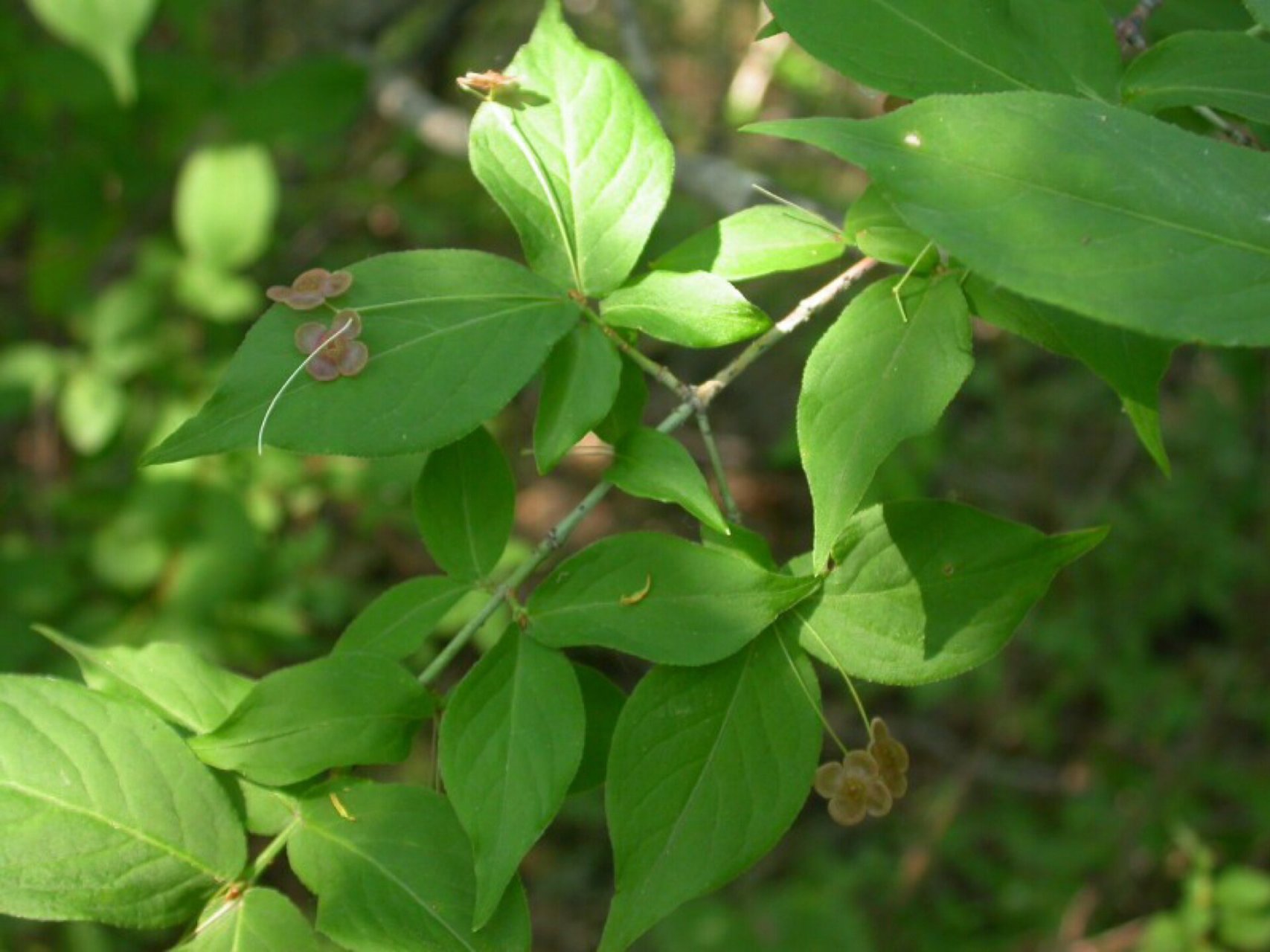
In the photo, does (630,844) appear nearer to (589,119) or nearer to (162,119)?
(589,119)

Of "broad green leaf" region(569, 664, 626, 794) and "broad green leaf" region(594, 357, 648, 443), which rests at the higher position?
"broad green leaf" region(594, 357, 648, 443)

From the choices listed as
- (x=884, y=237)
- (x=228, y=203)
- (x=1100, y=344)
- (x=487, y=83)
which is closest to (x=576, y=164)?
(x=487, y=83)

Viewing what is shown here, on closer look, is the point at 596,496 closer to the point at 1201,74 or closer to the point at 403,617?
the point at 403,617

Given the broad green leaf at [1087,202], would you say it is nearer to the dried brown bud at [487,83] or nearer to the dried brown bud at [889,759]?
the dried brown bud at [487,83]

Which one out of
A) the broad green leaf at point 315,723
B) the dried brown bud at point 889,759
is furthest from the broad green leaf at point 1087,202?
the broad green leaf at point 315,723

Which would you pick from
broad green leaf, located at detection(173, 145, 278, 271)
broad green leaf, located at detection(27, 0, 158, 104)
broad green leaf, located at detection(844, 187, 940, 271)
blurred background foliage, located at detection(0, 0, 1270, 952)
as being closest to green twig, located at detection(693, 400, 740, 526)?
broad green leaf, located at detection(844, 187, 940, 271)

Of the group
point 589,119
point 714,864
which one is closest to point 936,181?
point 589,119

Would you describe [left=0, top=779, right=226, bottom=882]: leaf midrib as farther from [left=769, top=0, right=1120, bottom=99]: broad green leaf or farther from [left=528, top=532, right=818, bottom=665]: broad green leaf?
[left=769, top=0, right=1120, bottom=99]: broad green leaf
